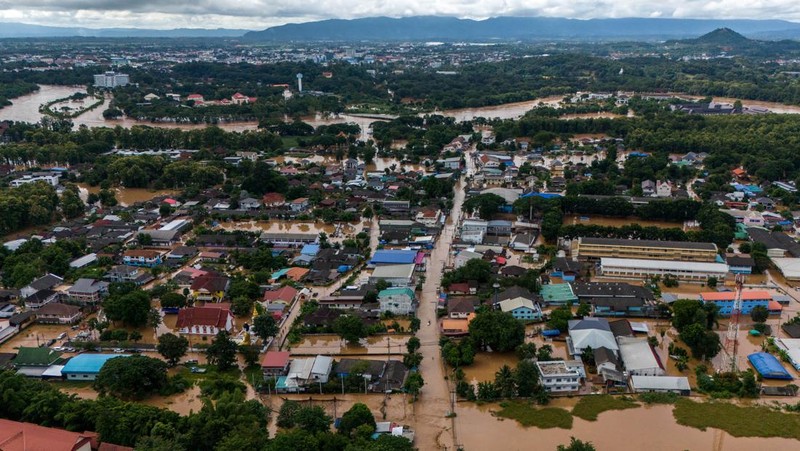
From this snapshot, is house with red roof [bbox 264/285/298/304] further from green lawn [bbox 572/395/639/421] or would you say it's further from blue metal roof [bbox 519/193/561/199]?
blue metal roof [bbox 519/193/561/199]

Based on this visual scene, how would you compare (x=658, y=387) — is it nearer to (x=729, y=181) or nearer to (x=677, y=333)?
(x=677, y=333)

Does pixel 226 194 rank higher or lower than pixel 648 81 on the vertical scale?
lower

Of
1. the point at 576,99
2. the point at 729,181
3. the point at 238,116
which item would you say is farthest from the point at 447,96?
the point at 729,181

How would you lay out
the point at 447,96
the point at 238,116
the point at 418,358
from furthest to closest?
the point at 447,96, the point at 238,116, the point at 418,358

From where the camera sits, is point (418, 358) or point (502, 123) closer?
point (418, 358)

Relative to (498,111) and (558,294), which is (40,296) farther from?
(498,111)

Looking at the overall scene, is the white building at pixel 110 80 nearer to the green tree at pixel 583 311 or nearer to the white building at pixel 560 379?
the green tree at pixel 583 311
